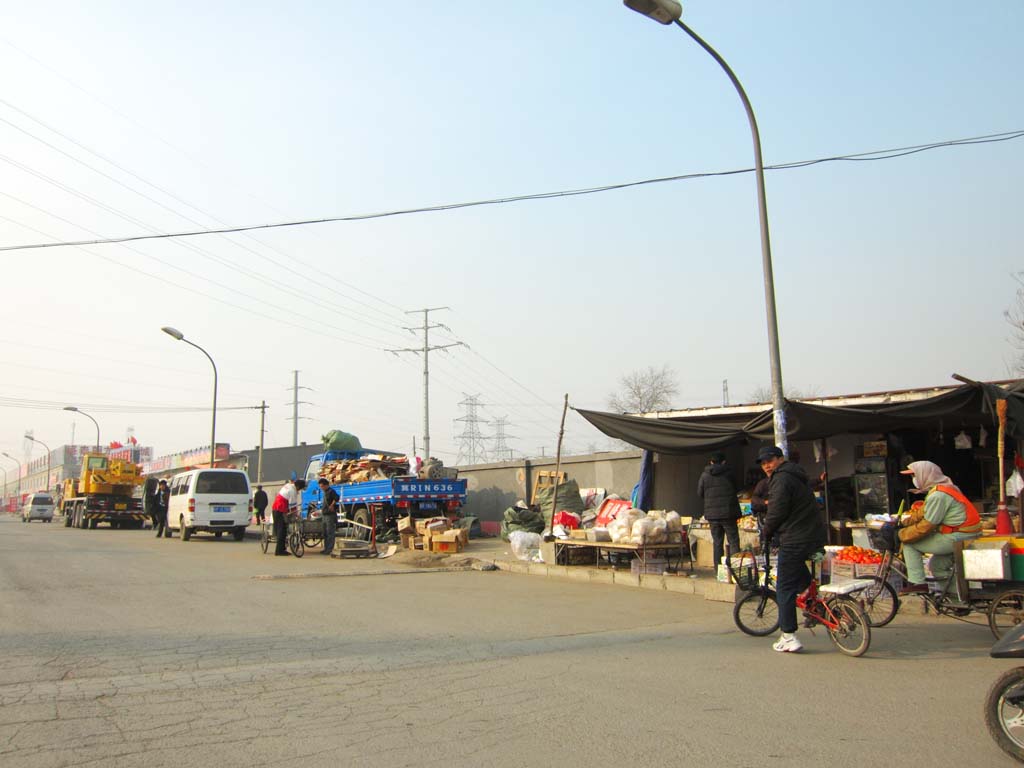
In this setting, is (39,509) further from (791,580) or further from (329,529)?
(791,580)

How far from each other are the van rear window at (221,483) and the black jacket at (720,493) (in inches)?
674

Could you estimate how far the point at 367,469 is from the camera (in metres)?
22.5

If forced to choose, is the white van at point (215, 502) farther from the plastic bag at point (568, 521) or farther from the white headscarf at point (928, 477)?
the white headscarf at point (928, 477)

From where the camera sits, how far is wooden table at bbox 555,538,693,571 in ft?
42.2

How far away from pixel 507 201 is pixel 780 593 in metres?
12.0

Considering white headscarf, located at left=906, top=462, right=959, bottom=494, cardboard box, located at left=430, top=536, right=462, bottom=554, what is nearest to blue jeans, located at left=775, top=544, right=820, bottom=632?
white headscarf, located at left=906, top=462, right=959, bottom=494

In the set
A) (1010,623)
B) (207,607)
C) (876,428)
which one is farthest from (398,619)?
(876,428)

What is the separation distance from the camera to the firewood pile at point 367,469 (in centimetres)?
2241

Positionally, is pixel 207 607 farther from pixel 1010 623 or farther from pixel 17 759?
pixel 1010 623

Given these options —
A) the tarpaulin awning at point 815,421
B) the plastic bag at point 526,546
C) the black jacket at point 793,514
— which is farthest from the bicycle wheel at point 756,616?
the plastic bag at point 526,546

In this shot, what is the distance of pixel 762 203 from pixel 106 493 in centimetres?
3317

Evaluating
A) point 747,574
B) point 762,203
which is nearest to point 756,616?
point 747,574

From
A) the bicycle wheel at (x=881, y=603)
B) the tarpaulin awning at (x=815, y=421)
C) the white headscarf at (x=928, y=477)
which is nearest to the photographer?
the bicycle wheel at (x=881, y=603)

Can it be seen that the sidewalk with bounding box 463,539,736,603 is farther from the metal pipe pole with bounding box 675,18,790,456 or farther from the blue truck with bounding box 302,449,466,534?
the blue truck with bounding box 302,449,466,534
